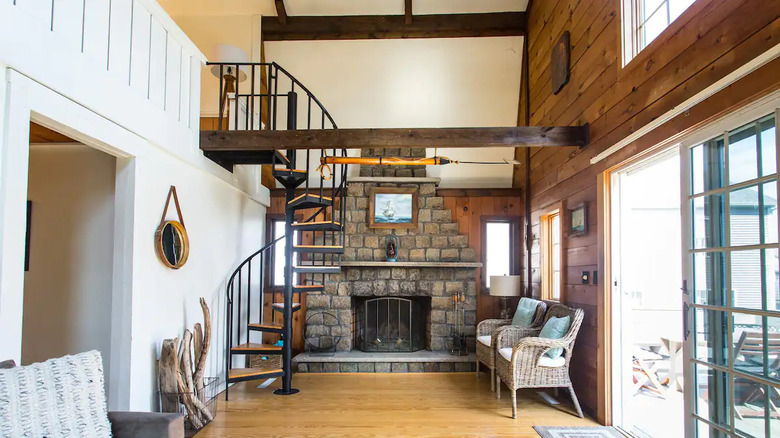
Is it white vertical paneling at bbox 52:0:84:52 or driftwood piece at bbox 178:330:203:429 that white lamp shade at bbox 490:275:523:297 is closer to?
driftwood piece at bbox 178:330:203:429

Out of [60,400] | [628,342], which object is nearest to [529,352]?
[628,342]

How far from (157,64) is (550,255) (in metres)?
4.44

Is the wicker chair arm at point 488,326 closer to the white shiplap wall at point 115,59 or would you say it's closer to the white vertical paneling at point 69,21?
the white shiplap wall at point 115,59

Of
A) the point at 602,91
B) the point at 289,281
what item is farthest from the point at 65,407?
the point at 602,91

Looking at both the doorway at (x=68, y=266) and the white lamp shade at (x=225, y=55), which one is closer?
the doorway at (x=68, y=266)

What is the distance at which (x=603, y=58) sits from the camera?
412cm

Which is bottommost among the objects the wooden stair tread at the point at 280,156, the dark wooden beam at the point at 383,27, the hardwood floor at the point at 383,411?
the hardwood floor at the point at 383,411

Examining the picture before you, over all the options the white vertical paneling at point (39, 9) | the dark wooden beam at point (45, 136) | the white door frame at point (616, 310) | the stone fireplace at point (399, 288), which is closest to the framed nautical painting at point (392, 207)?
the stone fireplace at point (399, 288)

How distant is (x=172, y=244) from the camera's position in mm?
4137

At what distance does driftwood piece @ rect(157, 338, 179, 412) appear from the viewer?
12.6ft

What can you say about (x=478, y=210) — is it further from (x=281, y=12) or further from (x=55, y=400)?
(x=55, y=400)

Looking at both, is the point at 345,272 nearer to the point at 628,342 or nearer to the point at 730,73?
the point at 628,342

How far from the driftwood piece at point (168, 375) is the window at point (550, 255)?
3.92m

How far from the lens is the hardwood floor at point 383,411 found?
402 centimetres
